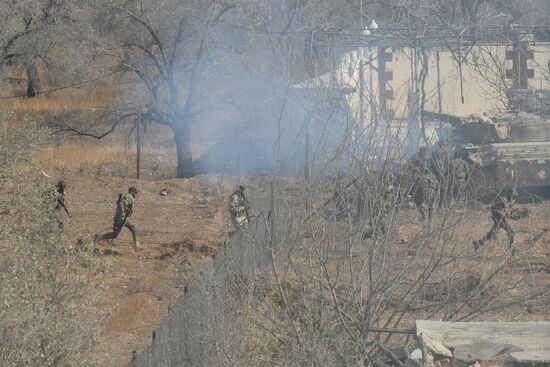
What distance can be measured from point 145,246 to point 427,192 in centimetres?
911

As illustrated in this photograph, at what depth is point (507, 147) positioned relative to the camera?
20328 millimetres

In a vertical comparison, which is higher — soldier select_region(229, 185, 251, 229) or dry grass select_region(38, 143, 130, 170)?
dry grass select_region(38, 143, 130, 170)

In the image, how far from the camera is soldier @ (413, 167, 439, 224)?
875 cm

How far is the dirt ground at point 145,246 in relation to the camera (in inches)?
483

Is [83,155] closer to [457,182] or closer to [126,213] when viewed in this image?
[126,213]

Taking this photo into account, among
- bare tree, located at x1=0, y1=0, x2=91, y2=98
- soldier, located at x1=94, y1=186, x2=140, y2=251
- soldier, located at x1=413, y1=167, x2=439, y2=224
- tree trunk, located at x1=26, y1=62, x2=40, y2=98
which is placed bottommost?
soldier, located at x1=94, y1=186, x2=140, y2=251

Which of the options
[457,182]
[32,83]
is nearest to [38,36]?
[32,83]

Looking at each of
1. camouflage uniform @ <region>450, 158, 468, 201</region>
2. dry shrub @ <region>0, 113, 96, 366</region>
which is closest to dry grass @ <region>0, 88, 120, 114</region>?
camouflage uniform @ <region>450, 158, 468, 201</region>

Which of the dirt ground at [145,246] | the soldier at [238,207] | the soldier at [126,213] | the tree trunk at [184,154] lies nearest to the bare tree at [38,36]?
the tree trunk at [184,154]

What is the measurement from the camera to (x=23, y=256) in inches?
355

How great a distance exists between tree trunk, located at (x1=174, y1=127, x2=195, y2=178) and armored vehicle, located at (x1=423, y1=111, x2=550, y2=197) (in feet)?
22.1

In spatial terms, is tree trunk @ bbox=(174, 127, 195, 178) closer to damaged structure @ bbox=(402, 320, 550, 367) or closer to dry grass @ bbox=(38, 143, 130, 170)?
dry grass @ bbox=(38, 143, 130, 170)

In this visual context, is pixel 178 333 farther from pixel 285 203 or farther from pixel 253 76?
pixel 253 76

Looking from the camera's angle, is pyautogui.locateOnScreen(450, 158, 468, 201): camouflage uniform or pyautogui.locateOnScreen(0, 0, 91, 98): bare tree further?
pyautogui.locateOnScreen(0, 0, 91, 98): bare tree
